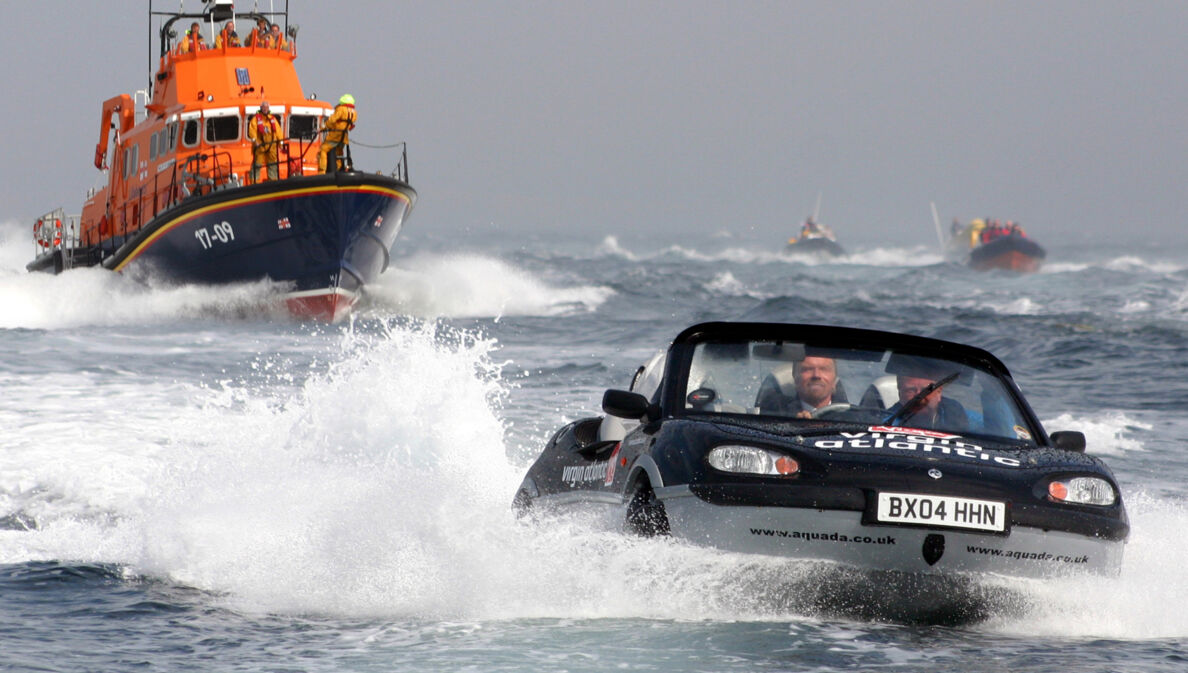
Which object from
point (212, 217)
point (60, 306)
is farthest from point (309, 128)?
point (60, 306)

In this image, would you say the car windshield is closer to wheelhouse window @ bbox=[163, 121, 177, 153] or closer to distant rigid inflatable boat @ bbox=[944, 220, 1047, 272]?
wheelhouse window @ bbox=[163, 121, 177, 153]

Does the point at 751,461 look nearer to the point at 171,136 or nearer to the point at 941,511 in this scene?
the point at 941,511

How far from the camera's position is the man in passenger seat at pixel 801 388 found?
611 cm

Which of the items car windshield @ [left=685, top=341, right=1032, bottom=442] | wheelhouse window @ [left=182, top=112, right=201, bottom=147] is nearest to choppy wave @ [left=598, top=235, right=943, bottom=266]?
wheelhouse window @ [left=182, top=112, right=201, bottom=147]

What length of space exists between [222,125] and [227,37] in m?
1.81

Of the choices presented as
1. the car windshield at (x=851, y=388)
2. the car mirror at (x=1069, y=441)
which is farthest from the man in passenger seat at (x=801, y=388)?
the car mirror at (x=1069, y=441)

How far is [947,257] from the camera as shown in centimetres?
9688

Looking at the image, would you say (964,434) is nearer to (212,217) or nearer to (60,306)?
(212,217)

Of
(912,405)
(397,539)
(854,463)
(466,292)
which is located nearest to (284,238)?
(466,292)

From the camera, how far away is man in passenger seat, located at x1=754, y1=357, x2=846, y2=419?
6105 mm

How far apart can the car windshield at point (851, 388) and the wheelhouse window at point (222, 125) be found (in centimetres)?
1848

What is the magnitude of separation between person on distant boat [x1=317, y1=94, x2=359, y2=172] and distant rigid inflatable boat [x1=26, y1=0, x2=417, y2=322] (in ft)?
1.08

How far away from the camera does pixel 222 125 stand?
77.3ft

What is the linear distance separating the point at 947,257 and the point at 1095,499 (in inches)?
3702
